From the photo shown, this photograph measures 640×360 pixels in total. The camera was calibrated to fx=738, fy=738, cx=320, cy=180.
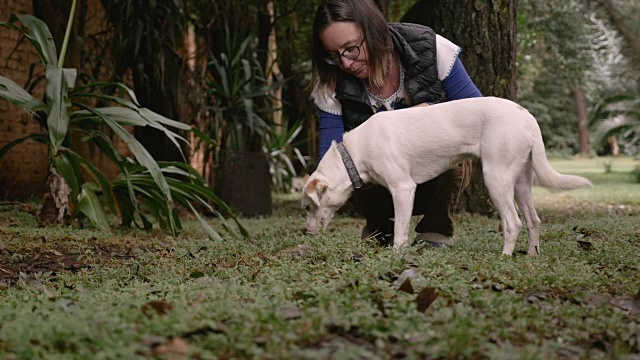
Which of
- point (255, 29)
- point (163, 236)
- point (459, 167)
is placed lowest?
point (163, 236)

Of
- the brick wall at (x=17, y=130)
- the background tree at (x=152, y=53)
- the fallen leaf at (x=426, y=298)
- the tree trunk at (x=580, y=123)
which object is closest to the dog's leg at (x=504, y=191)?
the fallen leaf at (x=426, y=298)

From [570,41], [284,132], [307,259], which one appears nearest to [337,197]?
[307,259]

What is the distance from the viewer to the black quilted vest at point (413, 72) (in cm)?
434

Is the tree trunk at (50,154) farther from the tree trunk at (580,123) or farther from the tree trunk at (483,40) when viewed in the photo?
the tree trunk at (580,123)

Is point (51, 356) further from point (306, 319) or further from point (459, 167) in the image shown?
point (459, 167)

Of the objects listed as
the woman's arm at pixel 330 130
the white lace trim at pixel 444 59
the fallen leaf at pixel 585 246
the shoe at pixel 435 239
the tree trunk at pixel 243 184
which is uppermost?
the white lace trim at pixel 444 59

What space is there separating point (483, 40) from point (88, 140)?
3.83 m

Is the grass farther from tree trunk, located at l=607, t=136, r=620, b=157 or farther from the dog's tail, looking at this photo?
tree trunk, located at l=607, t=136, r=620, b=157

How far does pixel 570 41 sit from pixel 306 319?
622 inches

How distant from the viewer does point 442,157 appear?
12.8 feet

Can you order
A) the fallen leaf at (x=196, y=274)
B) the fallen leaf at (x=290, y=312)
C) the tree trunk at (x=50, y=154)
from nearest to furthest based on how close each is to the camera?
1. the fallen leaf at (x=290, y=312)
2. the fallen leaf at (x=196, y=274)
3. the tree trunk at (x=50, y=154)

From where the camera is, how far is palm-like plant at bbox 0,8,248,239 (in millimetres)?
4766

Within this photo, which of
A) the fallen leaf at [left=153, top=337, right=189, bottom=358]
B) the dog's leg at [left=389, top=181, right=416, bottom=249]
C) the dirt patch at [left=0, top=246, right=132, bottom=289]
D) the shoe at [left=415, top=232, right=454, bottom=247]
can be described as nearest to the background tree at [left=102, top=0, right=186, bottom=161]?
the dirt patch at [left=0, top=246, right=132, bottom=289]

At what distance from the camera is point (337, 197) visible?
4152 mm
